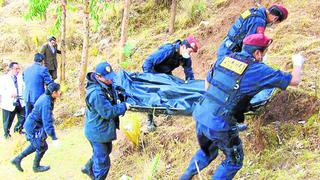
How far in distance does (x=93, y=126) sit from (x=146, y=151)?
4.49ft

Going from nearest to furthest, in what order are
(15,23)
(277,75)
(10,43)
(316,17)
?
(277,75)
(316,17)
(10,43)
(15,23)

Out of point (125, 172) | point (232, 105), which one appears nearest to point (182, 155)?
point (125, 172)

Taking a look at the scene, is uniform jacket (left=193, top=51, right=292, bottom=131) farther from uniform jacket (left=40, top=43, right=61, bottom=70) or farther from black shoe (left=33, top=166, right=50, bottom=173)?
uniform jacket (left=40, top=43, right=61, bottom=70)

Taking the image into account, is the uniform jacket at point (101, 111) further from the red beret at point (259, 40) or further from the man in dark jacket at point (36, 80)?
the man in dark jacket at point (36, 80)

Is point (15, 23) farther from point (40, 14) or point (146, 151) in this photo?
point (146, 151)

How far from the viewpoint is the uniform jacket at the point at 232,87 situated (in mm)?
3854

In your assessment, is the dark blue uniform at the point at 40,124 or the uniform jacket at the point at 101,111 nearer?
the uniform jacket at the point at 101,111

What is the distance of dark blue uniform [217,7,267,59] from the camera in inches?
210

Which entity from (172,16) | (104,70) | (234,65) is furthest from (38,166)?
(172,16)

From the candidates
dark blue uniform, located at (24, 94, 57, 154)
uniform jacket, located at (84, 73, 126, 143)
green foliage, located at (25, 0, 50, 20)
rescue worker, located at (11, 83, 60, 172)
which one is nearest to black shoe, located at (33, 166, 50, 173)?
rescue worker, located at (11, 83, 60, 172)

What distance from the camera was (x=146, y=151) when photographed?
6270 millimetres

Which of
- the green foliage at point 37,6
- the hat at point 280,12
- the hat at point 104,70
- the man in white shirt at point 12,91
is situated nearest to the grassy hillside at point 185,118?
the man in white shirt at point 12,91

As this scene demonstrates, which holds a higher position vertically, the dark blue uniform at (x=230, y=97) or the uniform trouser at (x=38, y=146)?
the dark blue uniform at (x=230, y=97)

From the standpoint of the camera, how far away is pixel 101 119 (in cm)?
509
